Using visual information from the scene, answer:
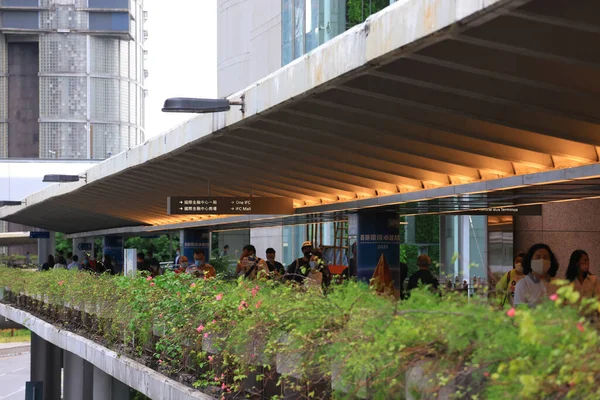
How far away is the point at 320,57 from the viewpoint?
11.8 metres

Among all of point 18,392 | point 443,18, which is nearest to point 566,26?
point 443,18

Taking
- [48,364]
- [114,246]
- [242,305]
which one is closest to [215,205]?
[242,305]

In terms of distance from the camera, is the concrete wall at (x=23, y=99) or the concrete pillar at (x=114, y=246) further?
the concrete wall at (x=23, y=99)

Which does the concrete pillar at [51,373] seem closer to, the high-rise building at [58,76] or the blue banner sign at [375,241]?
the blue banner sign at [375,241]

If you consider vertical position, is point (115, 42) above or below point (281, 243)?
above

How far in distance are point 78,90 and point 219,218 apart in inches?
4850

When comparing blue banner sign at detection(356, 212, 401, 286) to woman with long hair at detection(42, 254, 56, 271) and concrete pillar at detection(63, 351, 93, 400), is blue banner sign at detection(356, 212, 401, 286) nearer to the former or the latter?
concrete pillar at detection(63, 351, 93, 400)

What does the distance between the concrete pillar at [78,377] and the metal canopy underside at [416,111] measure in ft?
23.6

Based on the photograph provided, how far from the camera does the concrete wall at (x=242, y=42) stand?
4703 centimetres

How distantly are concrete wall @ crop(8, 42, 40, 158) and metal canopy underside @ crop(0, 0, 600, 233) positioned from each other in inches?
5256

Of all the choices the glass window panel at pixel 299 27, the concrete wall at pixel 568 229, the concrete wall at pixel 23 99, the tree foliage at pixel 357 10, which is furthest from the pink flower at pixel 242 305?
the concrete wall at pixel 23 99

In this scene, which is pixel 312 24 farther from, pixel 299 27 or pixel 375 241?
pixel 375 241

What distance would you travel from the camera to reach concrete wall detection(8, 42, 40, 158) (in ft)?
505

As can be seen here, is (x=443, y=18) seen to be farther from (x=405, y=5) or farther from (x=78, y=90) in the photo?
(x=78, y=90)
